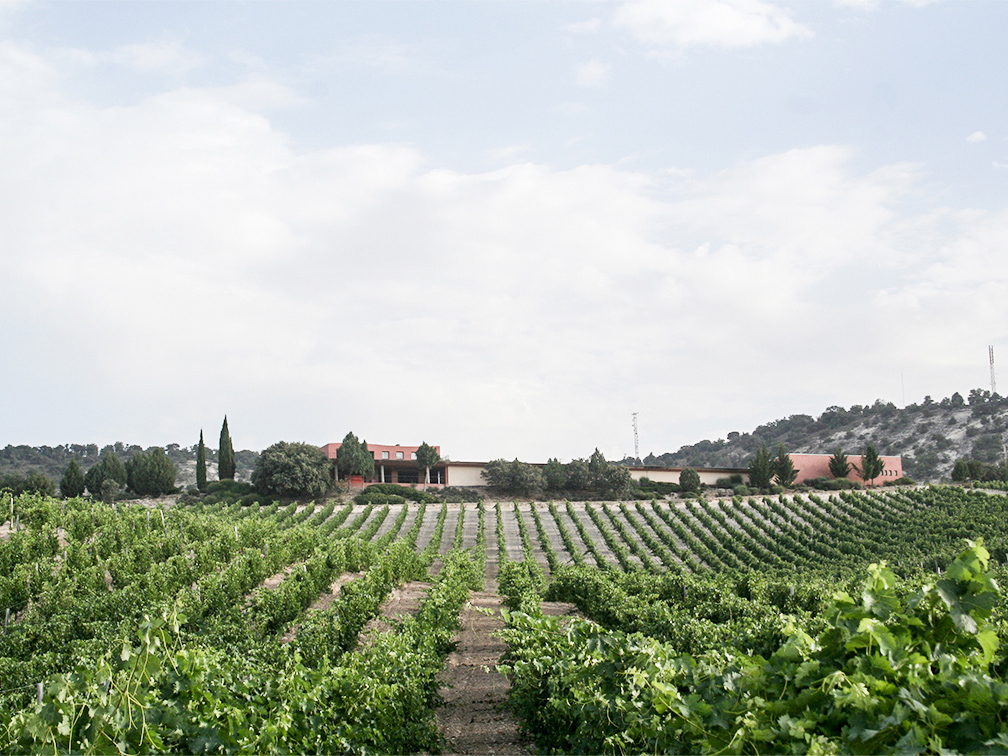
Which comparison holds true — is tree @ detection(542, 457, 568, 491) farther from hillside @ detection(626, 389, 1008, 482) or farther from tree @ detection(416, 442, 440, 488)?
hillside @ detection(626, 389, 1008, 482)

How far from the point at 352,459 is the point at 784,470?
30.7 m

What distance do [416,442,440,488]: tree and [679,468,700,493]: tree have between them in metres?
17.6

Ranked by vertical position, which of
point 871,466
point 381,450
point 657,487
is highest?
point 381,450

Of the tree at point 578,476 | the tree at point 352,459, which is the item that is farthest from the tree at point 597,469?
the tree at point 352,459

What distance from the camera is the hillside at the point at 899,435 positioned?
256 feet

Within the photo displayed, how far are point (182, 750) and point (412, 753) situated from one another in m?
2.26

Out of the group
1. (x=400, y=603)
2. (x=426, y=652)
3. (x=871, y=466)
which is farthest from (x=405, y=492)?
(x=426, y=652)

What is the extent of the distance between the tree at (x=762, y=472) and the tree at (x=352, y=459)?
27042 millimetres

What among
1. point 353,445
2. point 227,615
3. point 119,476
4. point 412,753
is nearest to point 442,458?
point 353,445

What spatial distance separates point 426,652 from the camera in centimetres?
787

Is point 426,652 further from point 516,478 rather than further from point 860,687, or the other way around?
point 516,478

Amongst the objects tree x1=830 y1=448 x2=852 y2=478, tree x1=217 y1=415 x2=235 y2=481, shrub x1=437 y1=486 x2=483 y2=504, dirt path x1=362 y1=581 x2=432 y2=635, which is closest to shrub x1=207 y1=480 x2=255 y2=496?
tree x1=217 y1=415 x2=235 y2=481

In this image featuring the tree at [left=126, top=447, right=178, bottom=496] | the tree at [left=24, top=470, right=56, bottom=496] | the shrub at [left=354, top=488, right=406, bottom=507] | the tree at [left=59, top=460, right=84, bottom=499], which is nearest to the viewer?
the tree at [left=24, top=470, right=56, bottom=496]

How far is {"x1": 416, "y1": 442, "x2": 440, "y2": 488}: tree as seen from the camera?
5156 centimetres
